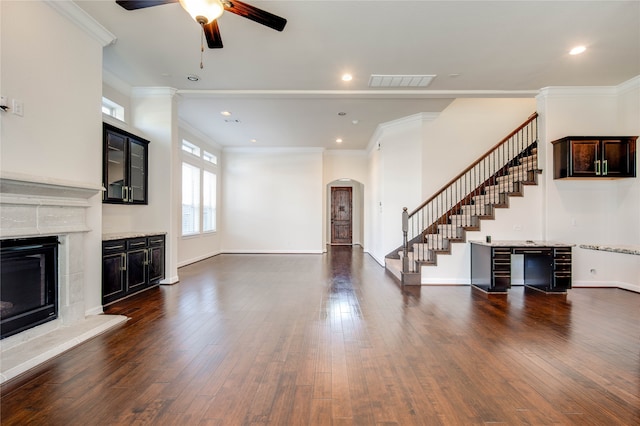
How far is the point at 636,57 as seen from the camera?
4207 millimetres

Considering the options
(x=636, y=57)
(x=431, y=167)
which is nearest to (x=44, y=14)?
(x=431, y=167)

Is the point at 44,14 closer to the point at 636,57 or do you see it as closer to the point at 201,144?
the point at 201,144

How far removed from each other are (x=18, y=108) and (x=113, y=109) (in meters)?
2.42

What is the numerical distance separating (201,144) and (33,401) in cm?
706

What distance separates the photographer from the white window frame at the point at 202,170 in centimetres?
757

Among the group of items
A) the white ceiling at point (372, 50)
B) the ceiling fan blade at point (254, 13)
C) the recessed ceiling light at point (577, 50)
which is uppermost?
the recessed ceiling light at point (577, 50)

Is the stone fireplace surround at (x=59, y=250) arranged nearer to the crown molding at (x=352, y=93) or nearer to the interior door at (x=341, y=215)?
the crown molding at (x=352, y=93)

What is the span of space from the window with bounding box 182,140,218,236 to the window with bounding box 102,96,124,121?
2.26 meters

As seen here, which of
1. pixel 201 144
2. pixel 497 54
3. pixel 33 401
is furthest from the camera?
pixel 201 144

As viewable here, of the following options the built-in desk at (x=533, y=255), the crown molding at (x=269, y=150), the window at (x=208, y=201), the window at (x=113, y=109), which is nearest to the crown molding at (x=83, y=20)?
the window at (x=113, y=109)

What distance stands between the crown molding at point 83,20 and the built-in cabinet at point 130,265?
2.42 meters

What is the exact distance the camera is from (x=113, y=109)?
498 centimetres

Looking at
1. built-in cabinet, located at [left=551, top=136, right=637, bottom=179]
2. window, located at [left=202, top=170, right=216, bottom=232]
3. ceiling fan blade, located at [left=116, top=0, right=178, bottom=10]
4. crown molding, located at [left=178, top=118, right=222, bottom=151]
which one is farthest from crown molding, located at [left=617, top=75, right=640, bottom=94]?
window, located at [left=202, top=170, right=216, bottom=232]

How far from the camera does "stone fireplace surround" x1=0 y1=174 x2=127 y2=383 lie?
8.32 feet
